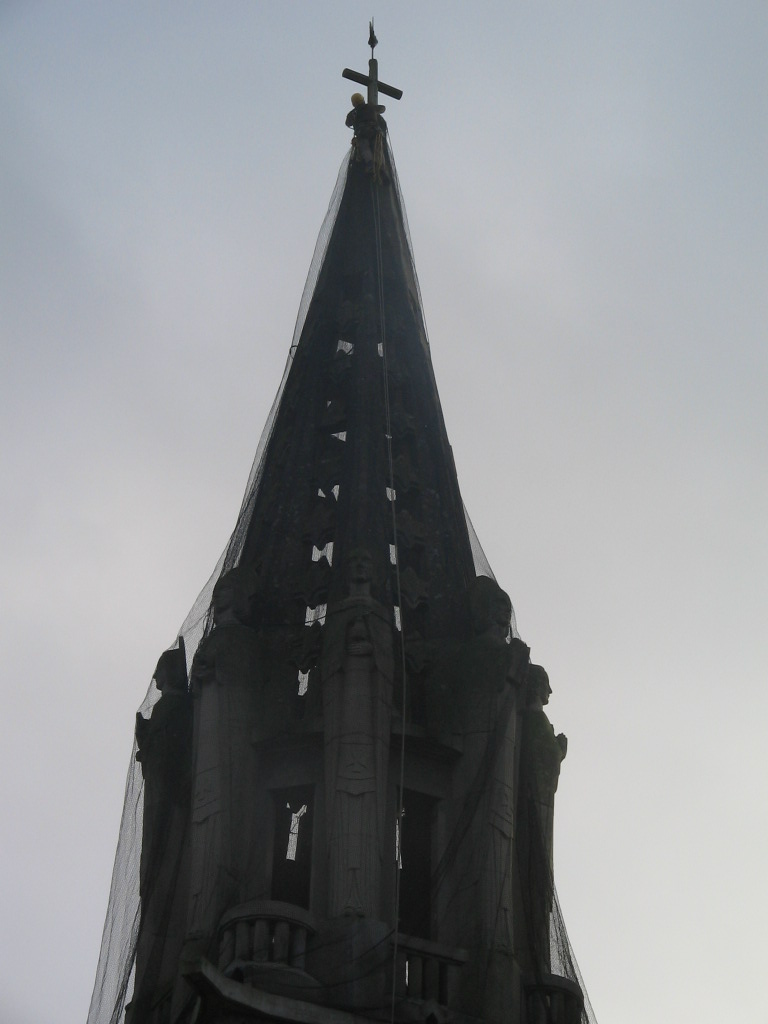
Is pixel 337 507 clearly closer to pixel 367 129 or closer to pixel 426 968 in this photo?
pixel 426 968

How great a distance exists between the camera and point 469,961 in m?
25.2

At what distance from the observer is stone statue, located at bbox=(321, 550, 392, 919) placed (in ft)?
81.6

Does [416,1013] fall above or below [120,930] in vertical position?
below

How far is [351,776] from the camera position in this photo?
25.7 meters

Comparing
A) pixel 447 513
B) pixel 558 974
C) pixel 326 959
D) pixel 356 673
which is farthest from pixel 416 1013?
pixel 447 513

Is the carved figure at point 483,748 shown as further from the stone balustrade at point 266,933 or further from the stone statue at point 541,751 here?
the stone balustrade at point 266,933

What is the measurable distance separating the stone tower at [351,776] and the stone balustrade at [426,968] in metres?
0.03

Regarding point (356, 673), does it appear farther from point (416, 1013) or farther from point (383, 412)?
point (383, 412)

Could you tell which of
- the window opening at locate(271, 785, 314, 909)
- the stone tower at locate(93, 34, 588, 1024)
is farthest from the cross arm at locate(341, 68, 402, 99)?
the window opening at locate(271, 785, 314, 909)

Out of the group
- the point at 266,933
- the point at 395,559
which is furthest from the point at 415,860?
the point at 395,559

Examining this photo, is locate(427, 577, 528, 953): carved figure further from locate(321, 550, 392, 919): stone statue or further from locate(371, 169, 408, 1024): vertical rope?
locate(321, 550, 392, 919): stone statue

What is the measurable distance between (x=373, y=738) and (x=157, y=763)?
444cm

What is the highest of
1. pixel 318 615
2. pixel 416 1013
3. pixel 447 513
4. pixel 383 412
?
pixel 383 412

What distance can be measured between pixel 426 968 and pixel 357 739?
12.2 ft
